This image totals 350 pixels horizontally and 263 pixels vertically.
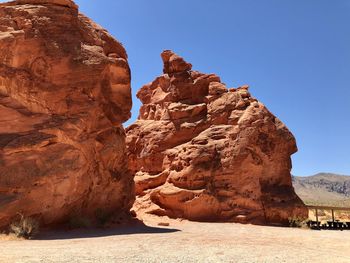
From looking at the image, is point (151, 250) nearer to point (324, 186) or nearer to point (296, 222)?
point (296, 222)

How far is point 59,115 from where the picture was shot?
13297 mm

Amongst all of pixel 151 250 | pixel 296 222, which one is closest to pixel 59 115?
pixel 151 250

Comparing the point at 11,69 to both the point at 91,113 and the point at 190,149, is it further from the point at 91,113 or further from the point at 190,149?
the point at 190,149

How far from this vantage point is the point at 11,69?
42.5 ft

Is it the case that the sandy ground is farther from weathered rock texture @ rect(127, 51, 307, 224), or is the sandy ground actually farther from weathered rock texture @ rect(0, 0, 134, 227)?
weathered rock texture @ rect(127, 51, 307, 224)

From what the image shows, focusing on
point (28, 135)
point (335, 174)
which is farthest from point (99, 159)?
point (335, 174)

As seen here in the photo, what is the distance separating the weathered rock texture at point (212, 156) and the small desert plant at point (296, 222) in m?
0.26

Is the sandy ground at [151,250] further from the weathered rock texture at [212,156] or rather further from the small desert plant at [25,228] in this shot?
the weathered rock texture at [212,156]

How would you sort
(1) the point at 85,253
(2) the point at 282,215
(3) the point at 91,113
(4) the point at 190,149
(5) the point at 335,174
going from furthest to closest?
1. (5) the point at 335,174
2. (4) the point at 190,149
3. (2) the point at 282,215
4. (3) the point at 91,113
5. (1) the point at 85,253

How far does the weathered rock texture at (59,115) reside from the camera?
38.0 ft

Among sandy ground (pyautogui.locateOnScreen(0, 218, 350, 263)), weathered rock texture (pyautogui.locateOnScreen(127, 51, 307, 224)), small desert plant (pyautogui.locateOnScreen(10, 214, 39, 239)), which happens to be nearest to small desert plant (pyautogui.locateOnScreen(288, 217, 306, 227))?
weathered rock texture (pyautogui.locateOnScreen(127, 51, 307, 224))

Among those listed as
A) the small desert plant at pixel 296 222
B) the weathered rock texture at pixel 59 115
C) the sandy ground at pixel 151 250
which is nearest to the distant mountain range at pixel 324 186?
the small desert plant at pixel 296 222

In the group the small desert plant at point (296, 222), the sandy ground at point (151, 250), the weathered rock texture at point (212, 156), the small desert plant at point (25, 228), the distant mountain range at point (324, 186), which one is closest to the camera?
the sandy ground at point (151, 250)

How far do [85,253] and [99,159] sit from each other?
23.5ft
